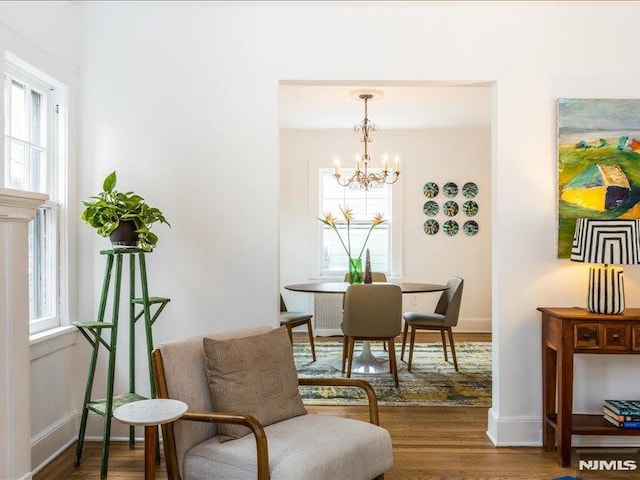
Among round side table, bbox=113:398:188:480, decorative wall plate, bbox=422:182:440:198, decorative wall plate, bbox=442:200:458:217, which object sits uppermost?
decorative wall plate, bbox=422:182:440:198

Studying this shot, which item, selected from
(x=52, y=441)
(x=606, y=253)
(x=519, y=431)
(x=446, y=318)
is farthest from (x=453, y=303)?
(x=52, y=441)

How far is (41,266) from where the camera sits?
3291mm

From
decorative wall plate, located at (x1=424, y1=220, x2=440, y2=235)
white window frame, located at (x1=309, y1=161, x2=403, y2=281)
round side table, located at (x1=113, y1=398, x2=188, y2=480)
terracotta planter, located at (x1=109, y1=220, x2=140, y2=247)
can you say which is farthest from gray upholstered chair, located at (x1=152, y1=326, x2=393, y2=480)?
decorative wall plate, located at (x1=424, y1=220, x2=440, y2=235)

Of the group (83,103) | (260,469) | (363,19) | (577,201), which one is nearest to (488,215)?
(577,201)

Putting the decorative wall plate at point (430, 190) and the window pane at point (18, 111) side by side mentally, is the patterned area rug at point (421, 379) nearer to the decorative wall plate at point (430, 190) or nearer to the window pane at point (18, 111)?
the decorative wall plate at point (430, 190)

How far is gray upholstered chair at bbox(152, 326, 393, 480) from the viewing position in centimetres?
218

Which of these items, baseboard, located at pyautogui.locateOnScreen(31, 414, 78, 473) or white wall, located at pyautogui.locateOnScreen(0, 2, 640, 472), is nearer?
baseboard, located at pyautogui.locateOnScreen(31, 414, 78, 473)

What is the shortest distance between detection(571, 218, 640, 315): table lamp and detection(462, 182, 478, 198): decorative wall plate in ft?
13.8

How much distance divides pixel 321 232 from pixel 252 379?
5.04m

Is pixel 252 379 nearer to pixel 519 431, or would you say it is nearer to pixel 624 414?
pixel 519 431

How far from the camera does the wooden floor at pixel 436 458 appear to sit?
3.07m

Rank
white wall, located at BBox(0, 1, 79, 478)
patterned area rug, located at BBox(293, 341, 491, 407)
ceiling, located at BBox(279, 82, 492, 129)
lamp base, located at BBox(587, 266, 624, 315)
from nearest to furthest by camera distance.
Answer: white wall, located at BBox(0, 1, 79, 478) → lamp base, located at BBox(587, 266, 624, 315) → patterned area rug, located at BBox(293, 341, 491, 407) → ceiling, located at BBox(279, 82, 492, 129)

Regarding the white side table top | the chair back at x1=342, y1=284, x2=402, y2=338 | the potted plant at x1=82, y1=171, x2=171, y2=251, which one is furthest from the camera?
the chair back at x1=342, y1=284, x2=402, y2=338

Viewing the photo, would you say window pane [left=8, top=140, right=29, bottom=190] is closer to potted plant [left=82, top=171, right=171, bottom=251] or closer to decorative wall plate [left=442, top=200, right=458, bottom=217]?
potted plant [left=82, top=171, right=171, bottom=251]
